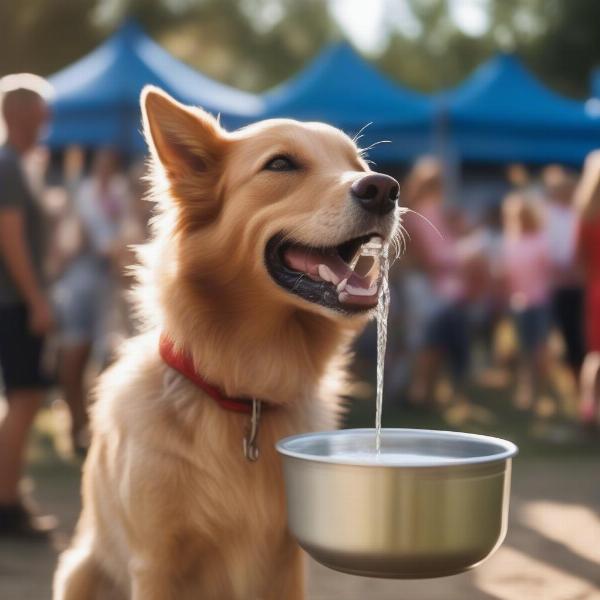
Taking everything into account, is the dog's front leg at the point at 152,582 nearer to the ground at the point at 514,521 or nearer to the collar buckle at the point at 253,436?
the collar buckle at the point at 253,436

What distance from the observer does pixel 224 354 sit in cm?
270

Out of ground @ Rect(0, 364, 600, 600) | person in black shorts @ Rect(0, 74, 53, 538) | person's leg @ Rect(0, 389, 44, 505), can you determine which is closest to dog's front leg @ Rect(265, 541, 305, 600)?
ground @ Rect(0, 364, 600, 600)

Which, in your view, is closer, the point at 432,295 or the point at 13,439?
the point at 13,439

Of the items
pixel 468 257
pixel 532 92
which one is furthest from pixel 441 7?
pixel 468 257

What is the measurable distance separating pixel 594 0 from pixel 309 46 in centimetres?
1213

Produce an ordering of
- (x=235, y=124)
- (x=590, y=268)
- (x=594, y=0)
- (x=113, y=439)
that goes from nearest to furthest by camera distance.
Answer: (x=113, y=439)
(x=590, y=268)
(x=235, y=124)
(x=594, y=0)

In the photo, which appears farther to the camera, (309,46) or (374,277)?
(309,46)

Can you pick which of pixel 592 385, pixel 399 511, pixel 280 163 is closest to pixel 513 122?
pixel 592 385

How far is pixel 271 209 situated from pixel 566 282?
5.52 metres

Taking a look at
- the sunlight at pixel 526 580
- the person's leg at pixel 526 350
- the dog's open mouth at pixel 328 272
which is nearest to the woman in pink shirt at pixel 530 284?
the person's leg at pixel 526 350

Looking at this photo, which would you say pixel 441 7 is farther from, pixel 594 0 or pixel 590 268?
pixel 590 268

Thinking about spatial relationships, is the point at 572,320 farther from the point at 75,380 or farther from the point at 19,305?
the point at 19,305

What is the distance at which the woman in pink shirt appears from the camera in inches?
318

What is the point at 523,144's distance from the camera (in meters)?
12.7
